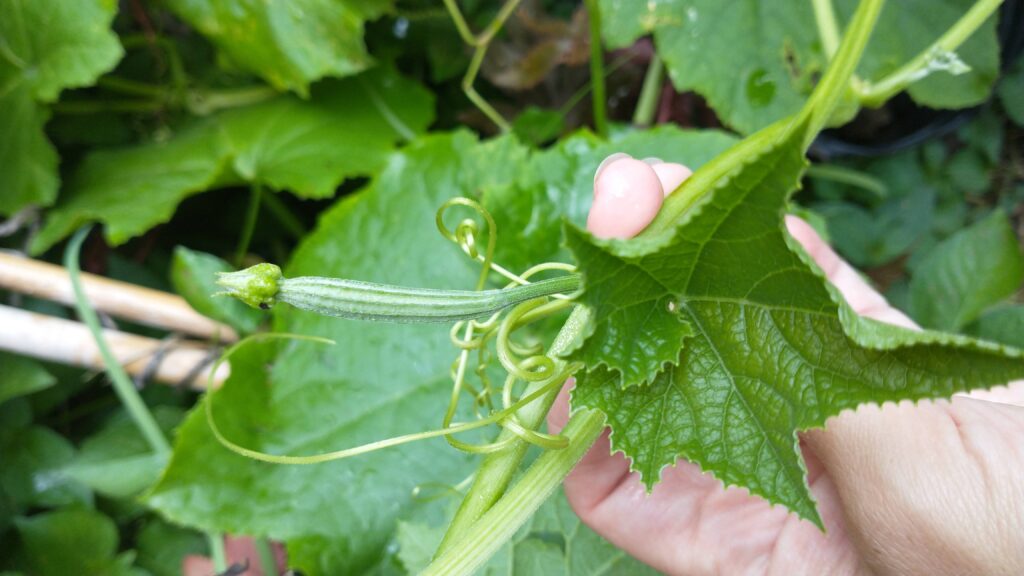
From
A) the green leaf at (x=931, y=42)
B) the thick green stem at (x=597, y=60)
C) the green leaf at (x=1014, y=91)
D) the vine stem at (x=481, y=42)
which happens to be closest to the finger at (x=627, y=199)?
the thick green stem at (x=597, y=60)

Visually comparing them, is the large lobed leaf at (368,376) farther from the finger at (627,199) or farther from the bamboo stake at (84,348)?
the finger at (627,199)

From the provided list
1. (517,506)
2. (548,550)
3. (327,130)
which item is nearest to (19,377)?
(327,130)

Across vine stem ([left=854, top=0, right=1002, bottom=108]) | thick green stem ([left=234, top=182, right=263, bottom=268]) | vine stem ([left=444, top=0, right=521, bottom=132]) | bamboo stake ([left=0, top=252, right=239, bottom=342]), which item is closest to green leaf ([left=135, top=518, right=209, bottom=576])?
bamboo stake ([left=0, top=252, right=239, bottom=342])

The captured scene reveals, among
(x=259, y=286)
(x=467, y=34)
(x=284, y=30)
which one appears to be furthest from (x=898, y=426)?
(x=284, y=30)

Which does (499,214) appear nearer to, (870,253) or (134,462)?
A: (134,462)

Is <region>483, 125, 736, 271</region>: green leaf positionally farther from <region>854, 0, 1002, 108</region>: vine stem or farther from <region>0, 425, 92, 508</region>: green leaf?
<region>0, 425, 92, 508</region>: green leaf

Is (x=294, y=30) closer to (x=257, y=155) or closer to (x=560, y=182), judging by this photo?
(x=257, y=155)
